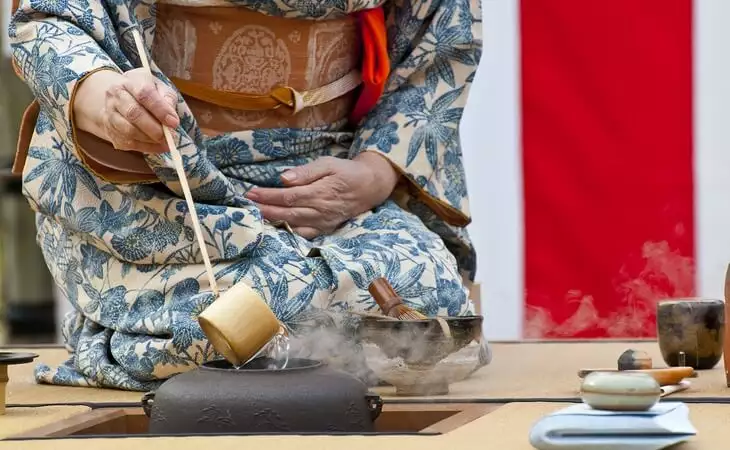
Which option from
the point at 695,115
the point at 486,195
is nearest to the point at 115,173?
the point at 486,195

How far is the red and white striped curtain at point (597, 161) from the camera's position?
346cm

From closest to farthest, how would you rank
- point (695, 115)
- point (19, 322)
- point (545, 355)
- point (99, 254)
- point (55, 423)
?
1. point (55, 423)
2. point (99, 254)
3. point (545, 355)
4. point (695, 115)
5. point (19, 322)

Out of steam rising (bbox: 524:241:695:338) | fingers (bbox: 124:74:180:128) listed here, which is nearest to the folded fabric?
fingers (bbox: 124:74:180:128)

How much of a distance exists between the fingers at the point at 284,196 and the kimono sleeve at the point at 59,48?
0.34m

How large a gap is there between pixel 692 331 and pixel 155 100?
1.09 m

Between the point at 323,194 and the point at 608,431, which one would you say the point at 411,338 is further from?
the point at 608,431

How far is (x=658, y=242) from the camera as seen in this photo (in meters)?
3.52

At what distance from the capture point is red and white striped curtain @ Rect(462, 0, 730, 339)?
11.4 ft

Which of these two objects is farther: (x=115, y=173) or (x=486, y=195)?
(x=486, y=195)

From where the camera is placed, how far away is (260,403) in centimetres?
179

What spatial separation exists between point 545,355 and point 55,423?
123 cm

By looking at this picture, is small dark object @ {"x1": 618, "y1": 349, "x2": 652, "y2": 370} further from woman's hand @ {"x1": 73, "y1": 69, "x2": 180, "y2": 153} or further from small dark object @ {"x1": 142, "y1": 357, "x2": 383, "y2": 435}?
woman's hand @ {"x1": 73, "y1": 69, "x2": 180, "y2": 153}

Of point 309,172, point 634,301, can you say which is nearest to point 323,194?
point 309,172

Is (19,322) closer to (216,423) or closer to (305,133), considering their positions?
(305,133)
